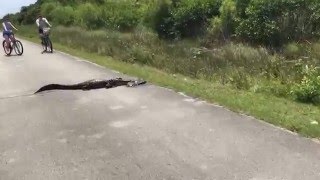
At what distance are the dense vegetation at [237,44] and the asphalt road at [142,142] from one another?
9.46 feet

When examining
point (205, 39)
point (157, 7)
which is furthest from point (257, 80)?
point (157, 7)

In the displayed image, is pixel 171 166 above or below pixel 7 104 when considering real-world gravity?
above

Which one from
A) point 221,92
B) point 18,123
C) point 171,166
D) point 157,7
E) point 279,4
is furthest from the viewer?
point 157,7

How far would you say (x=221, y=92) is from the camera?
10.2 m

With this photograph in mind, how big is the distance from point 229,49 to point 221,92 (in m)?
8.73

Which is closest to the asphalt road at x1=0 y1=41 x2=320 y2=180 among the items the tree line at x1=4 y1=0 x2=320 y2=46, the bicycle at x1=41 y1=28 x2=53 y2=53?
the bicycle at x1=41 y1=28 x2=53 y2=53

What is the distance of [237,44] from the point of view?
68.7 feet

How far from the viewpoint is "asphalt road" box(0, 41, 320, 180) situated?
5.72m

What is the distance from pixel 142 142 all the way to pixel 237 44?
14789 millimetres

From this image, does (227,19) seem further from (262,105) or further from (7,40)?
(262,105)

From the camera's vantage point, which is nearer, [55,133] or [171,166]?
[171,166]

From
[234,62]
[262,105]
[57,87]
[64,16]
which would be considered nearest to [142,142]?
[262,105]

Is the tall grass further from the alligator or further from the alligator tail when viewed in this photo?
the alligator tail

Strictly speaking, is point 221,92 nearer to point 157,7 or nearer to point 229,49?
point 229,49
